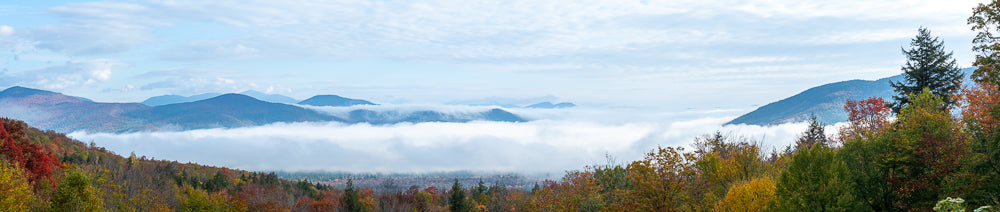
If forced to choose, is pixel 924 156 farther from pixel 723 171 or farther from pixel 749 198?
pixel 723 171

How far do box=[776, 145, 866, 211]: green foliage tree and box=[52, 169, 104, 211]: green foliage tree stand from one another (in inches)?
1345

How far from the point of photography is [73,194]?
93.9 feet

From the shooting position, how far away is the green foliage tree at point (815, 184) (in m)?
25.5

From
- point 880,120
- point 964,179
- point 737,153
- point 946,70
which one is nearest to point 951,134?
point 964,179

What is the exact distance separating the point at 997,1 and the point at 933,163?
27.5 ft

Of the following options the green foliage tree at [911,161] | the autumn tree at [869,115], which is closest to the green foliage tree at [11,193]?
the green foliage tree at [911,161]

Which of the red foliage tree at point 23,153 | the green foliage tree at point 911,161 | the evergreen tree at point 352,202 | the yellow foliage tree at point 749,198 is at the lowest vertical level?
the evergreen tree at point 352,202

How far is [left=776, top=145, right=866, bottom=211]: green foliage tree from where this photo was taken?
25.5 metres

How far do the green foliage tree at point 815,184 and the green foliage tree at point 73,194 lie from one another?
1345 inches

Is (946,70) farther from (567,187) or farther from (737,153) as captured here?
(567,187)

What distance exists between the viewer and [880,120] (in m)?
54.6

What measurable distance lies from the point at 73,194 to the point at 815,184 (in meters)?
35.9

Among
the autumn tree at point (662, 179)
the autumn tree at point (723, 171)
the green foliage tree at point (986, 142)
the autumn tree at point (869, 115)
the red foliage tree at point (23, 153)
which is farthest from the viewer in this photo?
the autumn tree at point (869, 115)

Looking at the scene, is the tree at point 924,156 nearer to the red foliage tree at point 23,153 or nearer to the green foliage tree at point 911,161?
the green foliage tree at point 911,161
